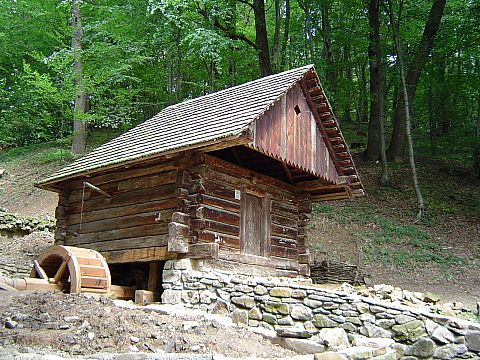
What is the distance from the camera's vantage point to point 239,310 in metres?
9.10

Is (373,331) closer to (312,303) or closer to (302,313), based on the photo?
(312,303)

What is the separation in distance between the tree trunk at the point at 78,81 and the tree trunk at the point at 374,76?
1367 cm

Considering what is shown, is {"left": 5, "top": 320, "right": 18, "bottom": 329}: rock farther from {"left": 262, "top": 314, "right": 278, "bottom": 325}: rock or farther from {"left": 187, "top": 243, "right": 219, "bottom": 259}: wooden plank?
{"left": 262, "top": 314, "right": 278, "bottom": 325}: rock

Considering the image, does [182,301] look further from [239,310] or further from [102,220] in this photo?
[102,220]

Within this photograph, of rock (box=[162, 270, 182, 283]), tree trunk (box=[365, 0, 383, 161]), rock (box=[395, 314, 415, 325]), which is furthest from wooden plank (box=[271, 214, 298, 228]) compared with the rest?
tree trunk (box=[365, 0, 383, 161])

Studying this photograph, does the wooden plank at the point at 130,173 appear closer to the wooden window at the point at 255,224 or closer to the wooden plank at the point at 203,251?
the wooden plank at the point at 203,251

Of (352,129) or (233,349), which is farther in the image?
(352,129)

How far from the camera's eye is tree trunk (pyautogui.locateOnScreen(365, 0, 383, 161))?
22.9 m

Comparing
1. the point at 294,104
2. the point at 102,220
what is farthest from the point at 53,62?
the point at 294,104

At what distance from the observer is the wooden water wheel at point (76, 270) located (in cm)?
946

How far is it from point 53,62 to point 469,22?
19.0 metres

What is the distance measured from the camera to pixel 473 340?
25.7 feet

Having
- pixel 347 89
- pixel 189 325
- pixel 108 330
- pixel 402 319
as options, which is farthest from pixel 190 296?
pixel 347 89

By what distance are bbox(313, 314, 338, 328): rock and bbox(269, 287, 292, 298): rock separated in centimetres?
63
